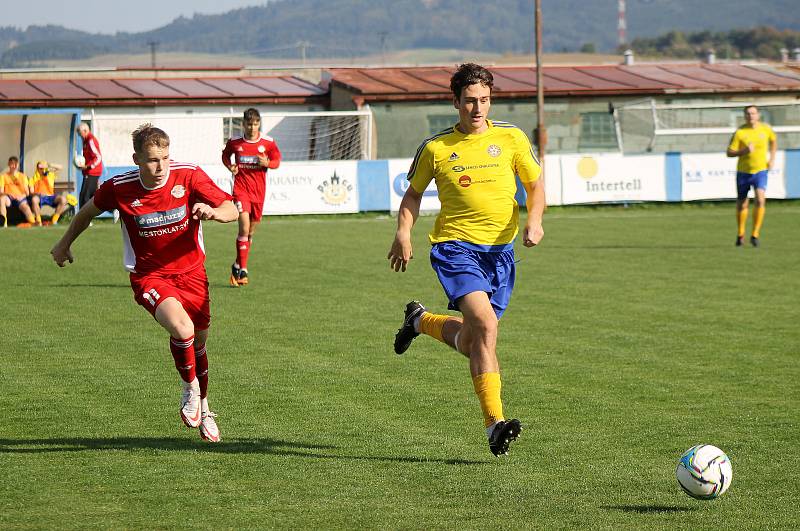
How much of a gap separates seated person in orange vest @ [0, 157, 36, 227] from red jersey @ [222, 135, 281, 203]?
10.5m

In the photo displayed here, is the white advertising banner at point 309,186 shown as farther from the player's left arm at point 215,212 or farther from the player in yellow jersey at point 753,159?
the player's left arm at point 215,212

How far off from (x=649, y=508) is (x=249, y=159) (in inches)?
416

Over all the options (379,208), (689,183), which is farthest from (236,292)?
(689,183)

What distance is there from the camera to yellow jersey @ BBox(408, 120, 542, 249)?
7227 mm

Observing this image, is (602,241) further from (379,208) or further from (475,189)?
(475,189)

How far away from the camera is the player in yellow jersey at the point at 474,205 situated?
7074 millimetres

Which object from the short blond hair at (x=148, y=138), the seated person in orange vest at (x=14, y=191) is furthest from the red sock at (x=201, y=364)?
the seated person in orange vest at (x=14, y=191)

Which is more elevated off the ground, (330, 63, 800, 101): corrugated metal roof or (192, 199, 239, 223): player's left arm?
(330, 63, 800, 101): corrugated metal roof

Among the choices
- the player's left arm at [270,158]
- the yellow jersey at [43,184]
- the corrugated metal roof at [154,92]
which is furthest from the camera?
the corrugated metal roof at [154,92]

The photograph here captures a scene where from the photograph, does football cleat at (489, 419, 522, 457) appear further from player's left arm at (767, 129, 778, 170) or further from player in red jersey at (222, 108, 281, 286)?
player's left arm at (767, 129, 778, 170)

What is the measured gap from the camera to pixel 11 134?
29328 mm

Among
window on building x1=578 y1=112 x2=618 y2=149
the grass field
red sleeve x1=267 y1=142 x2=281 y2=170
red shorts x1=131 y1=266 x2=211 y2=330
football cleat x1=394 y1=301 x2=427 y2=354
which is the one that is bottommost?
the grass field

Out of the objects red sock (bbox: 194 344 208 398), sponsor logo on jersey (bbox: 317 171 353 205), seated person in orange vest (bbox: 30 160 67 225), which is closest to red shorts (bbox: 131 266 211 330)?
red sock (bbox: 194 344 208 398)

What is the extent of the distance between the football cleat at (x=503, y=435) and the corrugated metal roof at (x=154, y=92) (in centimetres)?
2948
